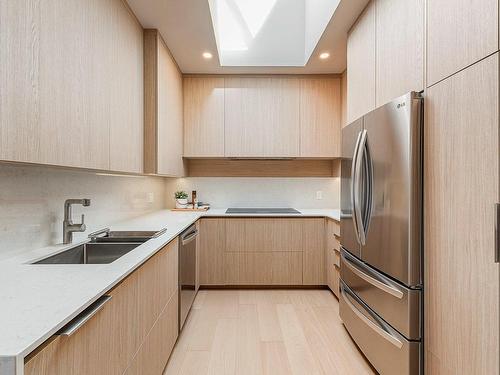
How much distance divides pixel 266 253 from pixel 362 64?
204cm

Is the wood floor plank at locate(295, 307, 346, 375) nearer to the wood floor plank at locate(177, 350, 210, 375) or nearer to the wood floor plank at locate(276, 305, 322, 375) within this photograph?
the wood floor plank at locate(276, 305, 322, 375)

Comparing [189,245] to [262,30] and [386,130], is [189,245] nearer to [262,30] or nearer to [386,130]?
[386,130]

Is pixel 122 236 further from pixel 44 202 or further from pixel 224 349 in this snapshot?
pixel 224 349

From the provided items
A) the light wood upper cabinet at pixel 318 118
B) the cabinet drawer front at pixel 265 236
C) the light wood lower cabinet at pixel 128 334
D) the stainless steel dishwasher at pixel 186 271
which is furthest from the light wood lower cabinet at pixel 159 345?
the light wood upper cabinet at pixel 318 118

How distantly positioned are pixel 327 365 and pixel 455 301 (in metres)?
1.04

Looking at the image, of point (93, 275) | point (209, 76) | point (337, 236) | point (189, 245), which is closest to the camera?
point (93, 275)

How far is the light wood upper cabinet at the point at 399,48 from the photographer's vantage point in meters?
1.53

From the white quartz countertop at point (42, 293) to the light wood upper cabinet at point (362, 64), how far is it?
68.6 inches

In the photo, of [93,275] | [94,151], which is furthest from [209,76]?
[93,275]

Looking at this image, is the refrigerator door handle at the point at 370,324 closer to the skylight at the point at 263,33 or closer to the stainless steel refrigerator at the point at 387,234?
the stainless steel refrigerator at the point at 387,234

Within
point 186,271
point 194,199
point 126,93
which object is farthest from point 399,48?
point 194,199

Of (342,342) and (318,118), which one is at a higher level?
(318,118)

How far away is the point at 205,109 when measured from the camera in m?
3.58

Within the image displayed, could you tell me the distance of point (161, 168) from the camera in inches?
104
